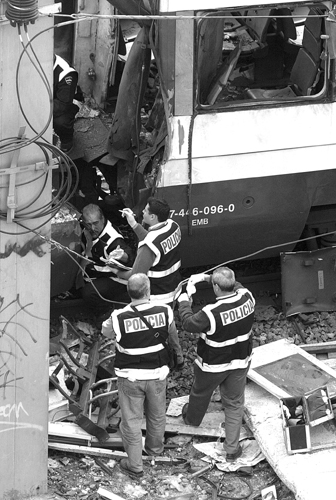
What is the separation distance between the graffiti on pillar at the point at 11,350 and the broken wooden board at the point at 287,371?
2115mm

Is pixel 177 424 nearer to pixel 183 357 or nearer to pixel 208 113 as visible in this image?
pixel 183 357

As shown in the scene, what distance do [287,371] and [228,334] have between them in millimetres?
1127

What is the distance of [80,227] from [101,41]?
7.00 ft

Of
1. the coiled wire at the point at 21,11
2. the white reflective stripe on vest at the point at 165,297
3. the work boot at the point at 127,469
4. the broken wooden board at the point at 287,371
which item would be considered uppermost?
the coiled wire at the point at 21,11

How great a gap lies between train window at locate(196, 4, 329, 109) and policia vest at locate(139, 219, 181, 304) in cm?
98

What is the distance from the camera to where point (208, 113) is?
7449 mm

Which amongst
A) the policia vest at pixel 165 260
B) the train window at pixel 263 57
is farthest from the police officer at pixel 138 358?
the train window at pixel 263 57

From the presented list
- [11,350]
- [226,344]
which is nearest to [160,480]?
[226,344]

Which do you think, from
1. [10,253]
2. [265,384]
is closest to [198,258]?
[265,384]

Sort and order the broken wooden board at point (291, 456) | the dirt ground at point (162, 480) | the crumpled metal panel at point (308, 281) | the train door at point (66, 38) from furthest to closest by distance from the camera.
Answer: the train door at point (66, 38) → the crumpled metal panel at point (308, 281) → the dirt ground at point (162, 480) → the broken wooden board at point (291, 456)

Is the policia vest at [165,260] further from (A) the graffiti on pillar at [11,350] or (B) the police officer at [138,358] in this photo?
(A) the graffiti on pillar at [11,350]

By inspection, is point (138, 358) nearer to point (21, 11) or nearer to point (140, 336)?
point (140, 336)

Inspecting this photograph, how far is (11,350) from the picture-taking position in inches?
236

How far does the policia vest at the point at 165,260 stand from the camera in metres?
7.43
